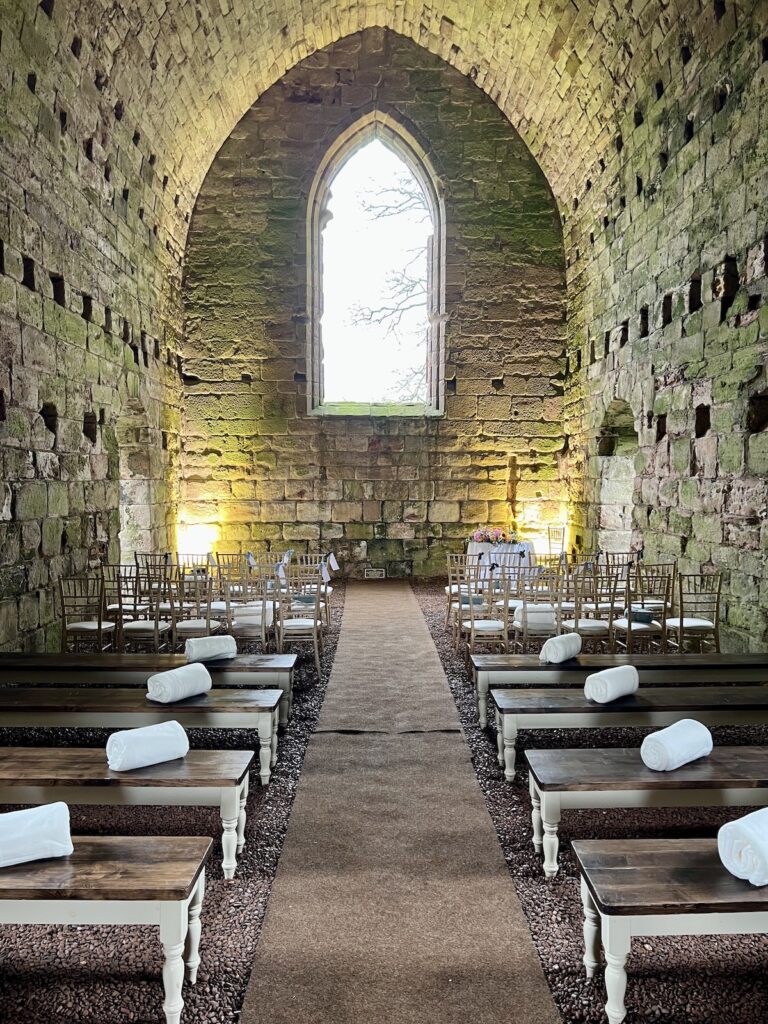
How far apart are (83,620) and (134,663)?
2391 mm

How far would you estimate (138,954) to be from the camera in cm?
216

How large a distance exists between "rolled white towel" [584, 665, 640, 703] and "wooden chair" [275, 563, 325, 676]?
2.27 meters

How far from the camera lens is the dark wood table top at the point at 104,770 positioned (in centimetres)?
249

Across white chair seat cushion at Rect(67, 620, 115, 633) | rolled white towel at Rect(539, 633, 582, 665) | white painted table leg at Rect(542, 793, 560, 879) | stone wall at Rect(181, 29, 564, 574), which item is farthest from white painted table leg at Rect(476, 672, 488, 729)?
stone wall at Rect(181, 29, 564, 574)

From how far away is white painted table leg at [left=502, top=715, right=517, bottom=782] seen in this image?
3.31 metres

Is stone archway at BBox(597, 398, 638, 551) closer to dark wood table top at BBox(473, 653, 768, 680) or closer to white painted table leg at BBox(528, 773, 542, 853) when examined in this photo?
dark wood table top at BBox(473, 653, 768, 680)

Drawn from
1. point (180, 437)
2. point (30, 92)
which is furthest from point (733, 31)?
point (180, 437)

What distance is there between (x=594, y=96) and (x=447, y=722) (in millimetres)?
7026

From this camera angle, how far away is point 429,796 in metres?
3.23

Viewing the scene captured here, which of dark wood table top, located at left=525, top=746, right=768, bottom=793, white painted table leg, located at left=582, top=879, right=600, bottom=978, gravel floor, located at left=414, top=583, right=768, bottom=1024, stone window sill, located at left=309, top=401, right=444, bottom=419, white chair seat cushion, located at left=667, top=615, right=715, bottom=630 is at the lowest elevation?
gravel floor, located at left=414, top=583, right=768, bottom=1024

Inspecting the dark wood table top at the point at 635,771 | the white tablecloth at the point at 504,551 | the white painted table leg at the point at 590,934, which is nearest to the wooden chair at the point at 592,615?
the white tablecloth at the point at 504,551

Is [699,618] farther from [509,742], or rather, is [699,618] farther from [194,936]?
[194,936]

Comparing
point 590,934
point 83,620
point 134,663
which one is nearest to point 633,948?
point 590,934

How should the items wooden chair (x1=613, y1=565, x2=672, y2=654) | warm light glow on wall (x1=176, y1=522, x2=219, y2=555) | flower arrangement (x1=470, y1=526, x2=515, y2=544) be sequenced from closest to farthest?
wooden chair (x1=613, y1=565, x2=672, y2=654)
flower arrangement (x1=470, y1=526, x2=515, y2=544)
warm light glow on wall (x1=176, y1=522, x2=219, y2=555)
